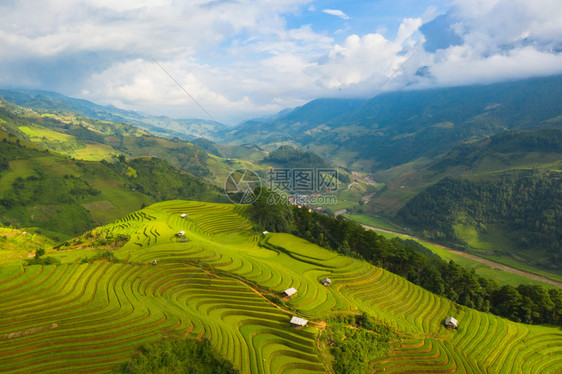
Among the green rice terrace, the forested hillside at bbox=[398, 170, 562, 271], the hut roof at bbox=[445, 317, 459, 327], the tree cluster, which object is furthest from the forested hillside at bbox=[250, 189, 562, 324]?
the forested hillside at bbox=[398, 170, 562, 271]

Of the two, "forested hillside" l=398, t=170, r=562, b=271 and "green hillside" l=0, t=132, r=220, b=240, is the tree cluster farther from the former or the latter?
"forested hillside" l=398, t=170, r=562, b=271

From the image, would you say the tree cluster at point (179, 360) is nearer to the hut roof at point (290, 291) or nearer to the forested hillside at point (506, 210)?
the hut roof at point (290, 291)

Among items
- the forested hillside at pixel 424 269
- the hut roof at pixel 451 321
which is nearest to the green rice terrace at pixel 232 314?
the hut roof at pixel 451 321

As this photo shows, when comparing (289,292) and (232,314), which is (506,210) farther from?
(232,314)

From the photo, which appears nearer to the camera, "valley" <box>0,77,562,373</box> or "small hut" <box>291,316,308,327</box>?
"valley" <box>0,77,562,373</box>

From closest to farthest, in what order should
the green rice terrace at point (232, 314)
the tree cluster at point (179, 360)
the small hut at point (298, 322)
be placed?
the tree cluster at point (179, 360), the green rice terrace at point (232, 314), the small hut at point (298, 322)

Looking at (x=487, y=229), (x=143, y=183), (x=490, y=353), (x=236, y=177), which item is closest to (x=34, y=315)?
(x=490, y=353)

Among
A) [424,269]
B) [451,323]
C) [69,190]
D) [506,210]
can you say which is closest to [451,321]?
[451,323]
